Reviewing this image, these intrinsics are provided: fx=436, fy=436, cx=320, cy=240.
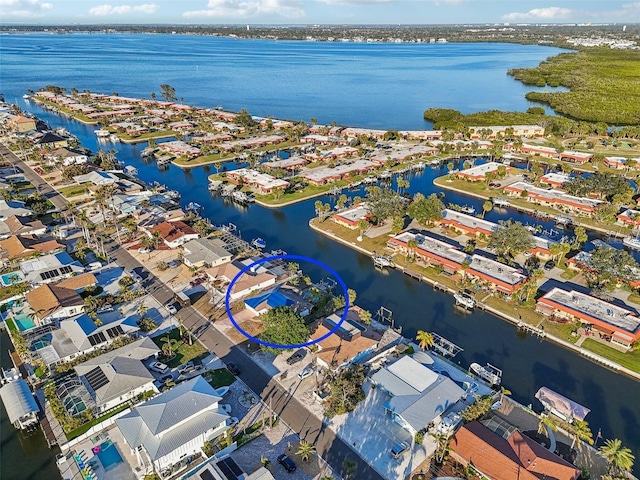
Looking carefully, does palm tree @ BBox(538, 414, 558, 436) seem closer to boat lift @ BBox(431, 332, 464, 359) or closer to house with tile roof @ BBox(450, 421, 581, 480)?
house with tile roof @ BBox(450, 421, 581, 480)

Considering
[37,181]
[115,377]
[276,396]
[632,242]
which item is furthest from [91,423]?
[632,242]

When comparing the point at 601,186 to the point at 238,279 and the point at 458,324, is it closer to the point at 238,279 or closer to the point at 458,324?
the point at 458,324

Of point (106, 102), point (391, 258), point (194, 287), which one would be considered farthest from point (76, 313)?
point (106, 102)

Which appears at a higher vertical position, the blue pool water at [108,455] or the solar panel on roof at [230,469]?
the solar panel on roof at [230,469]

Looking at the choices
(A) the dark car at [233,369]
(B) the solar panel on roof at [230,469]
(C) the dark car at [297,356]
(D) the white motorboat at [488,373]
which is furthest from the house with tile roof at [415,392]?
(B) the solar panel on roof at [230,469]

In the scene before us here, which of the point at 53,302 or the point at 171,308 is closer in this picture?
the point at 53,302

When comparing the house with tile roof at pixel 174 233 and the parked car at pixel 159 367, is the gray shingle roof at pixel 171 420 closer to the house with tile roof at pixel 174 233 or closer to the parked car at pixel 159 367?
the parked car at pixel 159 367

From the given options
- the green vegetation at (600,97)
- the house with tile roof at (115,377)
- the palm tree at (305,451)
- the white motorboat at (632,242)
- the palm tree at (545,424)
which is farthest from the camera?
the green vegetation at (600,97)
